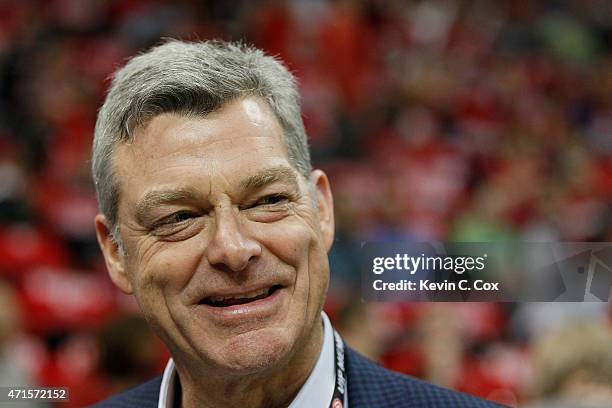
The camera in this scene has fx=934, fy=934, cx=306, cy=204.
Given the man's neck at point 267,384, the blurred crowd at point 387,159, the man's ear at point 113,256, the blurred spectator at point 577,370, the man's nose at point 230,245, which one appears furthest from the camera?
the blurred crowd at point 387,159

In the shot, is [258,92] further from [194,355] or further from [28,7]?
[28,7]

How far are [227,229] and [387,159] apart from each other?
246 cm

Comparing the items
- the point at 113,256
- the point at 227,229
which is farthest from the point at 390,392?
the point at 113,256

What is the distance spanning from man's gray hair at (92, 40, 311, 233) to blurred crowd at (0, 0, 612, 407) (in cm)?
49

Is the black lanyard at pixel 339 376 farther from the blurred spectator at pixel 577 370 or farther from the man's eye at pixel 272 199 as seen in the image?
the blurred spectator at pixel 577 370

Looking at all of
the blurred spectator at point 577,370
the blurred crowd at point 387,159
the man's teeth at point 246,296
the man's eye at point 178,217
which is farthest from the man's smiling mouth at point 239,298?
the blurred spectator at point 577,370

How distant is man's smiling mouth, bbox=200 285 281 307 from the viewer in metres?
1.20

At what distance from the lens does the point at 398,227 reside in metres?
2.78

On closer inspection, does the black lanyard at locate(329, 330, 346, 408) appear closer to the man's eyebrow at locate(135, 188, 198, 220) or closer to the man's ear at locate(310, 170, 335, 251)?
the man's ear at locate(310, 170, 335, 251)

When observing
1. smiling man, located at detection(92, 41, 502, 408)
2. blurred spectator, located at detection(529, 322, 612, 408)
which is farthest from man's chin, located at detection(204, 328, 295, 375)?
blurred spectator, located at detection(529, 322, 612, 408)

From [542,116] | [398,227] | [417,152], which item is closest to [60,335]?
[398,227]

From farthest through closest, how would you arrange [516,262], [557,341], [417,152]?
[417,152]
[557,341]
[516,262]

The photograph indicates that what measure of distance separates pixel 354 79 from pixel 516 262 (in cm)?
262

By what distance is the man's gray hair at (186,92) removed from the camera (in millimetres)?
1233
